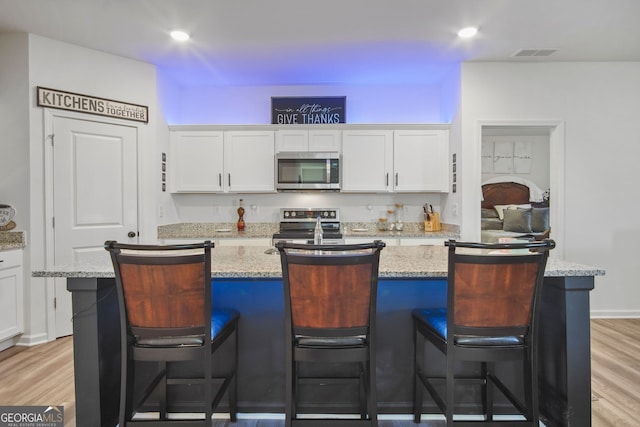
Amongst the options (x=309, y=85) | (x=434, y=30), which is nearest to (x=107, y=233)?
(x=309, y=85)

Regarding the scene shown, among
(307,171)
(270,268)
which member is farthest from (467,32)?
(270,268)

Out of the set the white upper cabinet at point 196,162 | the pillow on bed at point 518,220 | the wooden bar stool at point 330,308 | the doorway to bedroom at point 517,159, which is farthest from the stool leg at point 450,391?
the doorway to bedroom at point 517,159

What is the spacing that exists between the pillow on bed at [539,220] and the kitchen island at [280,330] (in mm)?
4570

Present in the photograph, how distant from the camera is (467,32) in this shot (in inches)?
114

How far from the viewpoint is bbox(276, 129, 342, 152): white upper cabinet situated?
3932 millimetres

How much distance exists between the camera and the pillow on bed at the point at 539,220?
5.64 meters

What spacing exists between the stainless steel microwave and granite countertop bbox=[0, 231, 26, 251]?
92.7 inches

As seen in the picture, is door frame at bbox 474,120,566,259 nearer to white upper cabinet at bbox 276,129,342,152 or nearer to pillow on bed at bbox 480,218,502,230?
white upper cabinet at bbox 276,129,342,152

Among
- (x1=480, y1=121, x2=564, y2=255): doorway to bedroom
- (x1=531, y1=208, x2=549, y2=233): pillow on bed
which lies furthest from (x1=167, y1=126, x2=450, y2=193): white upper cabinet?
(x1=480, y1=121, x2=564, y2=255): doorway to bedroom

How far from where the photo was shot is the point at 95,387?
60.9 inches

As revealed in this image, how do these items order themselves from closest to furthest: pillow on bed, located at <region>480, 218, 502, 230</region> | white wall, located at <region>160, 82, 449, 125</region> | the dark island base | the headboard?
the dark island base, white wall, located at <region>160, 82, 449, 125</region>, pillow on bed, located at <region>480, 218, 502, 230</region>, the headboard

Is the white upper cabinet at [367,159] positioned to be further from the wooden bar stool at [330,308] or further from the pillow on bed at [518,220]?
the pillow on bed at [518,220]

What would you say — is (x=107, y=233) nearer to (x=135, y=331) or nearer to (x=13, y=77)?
(x=13, y=77)

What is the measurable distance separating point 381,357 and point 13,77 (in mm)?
3703
